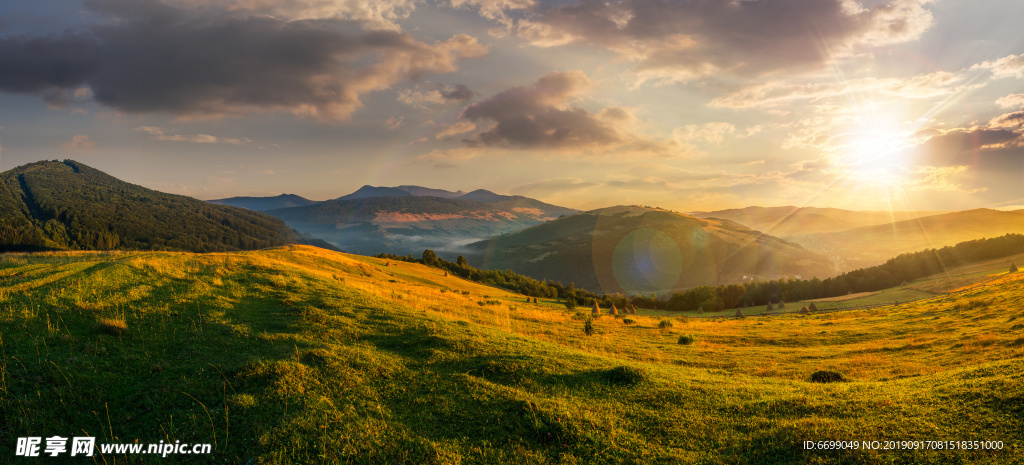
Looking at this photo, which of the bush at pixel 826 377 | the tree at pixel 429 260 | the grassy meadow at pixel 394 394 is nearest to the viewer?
the grassy meadow at pixel 394 394

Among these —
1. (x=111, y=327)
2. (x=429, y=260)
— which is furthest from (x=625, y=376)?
(x=429, y=260)

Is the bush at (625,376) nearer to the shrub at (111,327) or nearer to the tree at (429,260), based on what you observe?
the shrub at (111,327)

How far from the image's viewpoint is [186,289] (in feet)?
56.3

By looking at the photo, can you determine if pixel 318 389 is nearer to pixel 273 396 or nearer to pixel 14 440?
pixel 273 396

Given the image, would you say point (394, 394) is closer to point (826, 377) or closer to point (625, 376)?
point (625, 376)

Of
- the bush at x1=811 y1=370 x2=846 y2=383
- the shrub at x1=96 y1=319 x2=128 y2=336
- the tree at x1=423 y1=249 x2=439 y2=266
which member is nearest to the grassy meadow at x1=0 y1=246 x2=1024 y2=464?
the shrub at x1=96 y1=319 x2=128 y2=336

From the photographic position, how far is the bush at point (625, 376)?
35.6 feet

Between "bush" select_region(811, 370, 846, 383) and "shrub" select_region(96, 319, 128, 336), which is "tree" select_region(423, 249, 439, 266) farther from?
"bush" select_region(811, 370, 846, 383)

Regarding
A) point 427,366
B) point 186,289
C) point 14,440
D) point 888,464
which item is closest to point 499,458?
point 427,366

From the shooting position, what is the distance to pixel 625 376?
11.0 meters

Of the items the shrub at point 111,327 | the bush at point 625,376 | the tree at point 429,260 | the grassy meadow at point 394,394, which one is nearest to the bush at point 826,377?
the grassy meadow at point 394,394

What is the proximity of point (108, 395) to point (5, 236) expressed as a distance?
15438 centimetres

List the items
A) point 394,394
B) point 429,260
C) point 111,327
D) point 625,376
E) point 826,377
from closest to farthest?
point 394,394
point 625,376
point 111,327
point 826,377
point 429,260

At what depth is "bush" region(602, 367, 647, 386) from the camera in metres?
10.9
